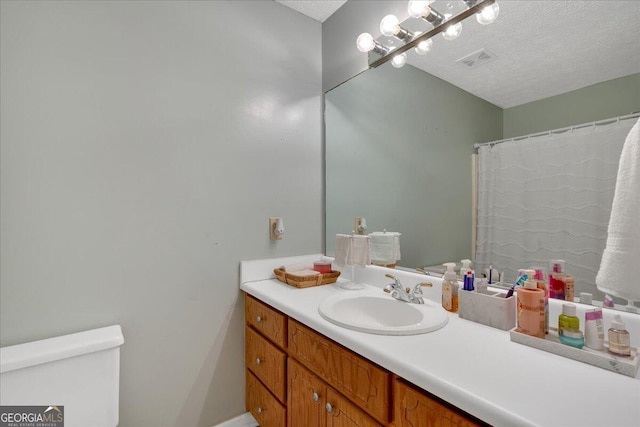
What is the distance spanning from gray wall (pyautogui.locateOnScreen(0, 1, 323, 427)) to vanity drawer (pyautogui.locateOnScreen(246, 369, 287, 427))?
0.28ft

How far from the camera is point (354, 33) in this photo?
1.69 meters

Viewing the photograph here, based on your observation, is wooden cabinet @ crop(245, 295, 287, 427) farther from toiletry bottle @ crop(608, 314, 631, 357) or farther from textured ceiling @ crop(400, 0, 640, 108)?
textured ceiling @ crop(400, 0, 640, 108)

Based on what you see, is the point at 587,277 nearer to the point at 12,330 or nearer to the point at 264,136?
the point at 264,136

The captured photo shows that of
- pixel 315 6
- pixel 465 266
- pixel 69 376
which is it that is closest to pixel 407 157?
pixel 465 266

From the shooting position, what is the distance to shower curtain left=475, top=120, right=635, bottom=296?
0.88 m

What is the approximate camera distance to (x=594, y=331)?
0.75m

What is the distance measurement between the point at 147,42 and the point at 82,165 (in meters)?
0.63

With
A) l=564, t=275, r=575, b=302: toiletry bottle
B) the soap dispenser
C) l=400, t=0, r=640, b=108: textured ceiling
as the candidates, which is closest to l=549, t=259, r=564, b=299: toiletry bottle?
l=564, t=275, r=575, b=302: toiletry bottle

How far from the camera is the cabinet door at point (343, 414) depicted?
843mm

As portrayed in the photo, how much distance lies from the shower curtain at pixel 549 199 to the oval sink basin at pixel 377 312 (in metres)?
0.32

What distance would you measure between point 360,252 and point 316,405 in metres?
0.70

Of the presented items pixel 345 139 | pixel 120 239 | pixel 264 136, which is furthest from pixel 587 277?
pixel 120 239

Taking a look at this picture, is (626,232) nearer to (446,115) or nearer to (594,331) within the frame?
(594,331)

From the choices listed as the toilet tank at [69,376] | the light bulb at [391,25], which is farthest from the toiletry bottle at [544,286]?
the toilet tank at [69,376]
